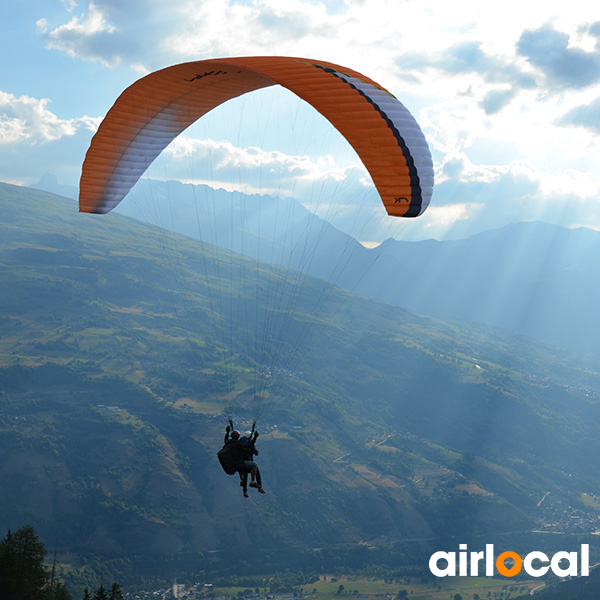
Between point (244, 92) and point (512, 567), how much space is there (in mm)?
201371

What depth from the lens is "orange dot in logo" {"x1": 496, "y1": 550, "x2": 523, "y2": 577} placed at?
7411 inches

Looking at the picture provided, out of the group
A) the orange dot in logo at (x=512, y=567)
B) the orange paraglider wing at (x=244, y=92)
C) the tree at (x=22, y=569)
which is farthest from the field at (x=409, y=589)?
the orange paraglider wing at (x=244, y=92)

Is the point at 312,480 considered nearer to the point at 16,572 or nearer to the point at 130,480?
the point at 130,480

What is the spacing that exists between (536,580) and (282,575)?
82.5 metres

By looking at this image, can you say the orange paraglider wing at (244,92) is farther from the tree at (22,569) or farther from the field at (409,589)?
the field at (409,589)

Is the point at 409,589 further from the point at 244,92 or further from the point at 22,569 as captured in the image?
the point at 244,92

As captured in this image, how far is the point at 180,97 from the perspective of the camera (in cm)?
2355

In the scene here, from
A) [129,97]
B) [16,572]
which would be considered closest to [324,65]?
[129,97]

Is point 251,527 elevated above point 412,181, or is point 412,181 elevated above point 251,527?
point 412,181

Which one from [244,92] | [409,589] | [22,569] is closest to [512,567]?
[409,589]

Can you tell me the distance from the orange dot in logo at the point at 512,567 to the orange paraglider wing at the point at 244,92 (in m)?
197

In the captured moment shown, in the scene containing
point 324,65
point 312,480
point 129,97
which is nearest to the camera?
point 324,65

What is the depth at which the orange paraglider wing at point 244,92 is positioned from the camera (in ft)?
56.2

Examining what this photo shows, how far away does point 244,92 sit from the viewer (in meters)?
24.4
